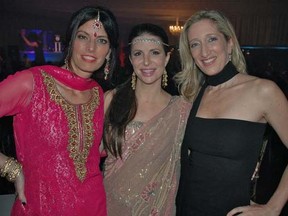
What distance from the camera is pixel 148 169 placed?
196 centimetres

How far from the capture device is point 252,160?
1.55m

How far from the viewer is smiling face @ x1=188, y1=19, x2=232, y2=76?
165 centimetres

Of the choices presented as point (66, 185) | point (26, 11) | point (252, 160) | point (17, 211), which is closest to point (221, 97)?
point (252, 160)

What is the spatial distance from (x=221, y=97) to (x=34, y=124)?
963 millimetres

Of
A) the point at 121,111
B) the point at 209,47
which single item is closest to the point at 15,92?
the point at 121,111

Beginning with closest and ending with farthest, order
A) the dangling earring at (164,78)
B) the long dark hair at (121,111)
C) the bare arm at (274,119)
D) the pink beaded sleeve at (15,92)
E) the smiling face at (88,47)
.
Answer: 1. the pink beaded sleeve at (15,92)
2. the bare arm at (274,119)
3. the smiling face at (88,47)
4. the long dark hair at (121,111)
5. the dangling earring at (164,78)

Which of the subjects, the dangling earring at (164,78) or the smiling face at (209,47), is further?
the dangling earring at (164,78)

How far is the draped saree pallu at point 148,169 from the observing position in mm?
1937

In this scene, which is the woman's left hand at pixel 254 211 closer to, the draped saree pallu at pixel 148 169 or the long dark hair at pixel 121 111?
the draped saree pallu at pixel 148 169

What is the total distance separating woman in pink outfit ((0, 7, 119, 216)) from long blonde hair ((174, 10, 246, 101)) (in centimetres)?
48

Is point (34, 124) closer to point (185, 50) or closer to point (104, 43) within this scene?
point (104, 43)

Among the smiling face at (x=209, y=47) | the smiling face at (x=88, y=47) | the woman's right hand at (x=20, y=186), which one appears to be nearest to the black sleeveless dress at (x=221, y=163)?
the smiling face at (x=209, y=47)

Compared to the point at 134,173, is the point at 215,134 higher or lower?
higher

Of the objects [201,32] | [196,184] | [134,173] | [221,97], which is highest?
[201,32]
